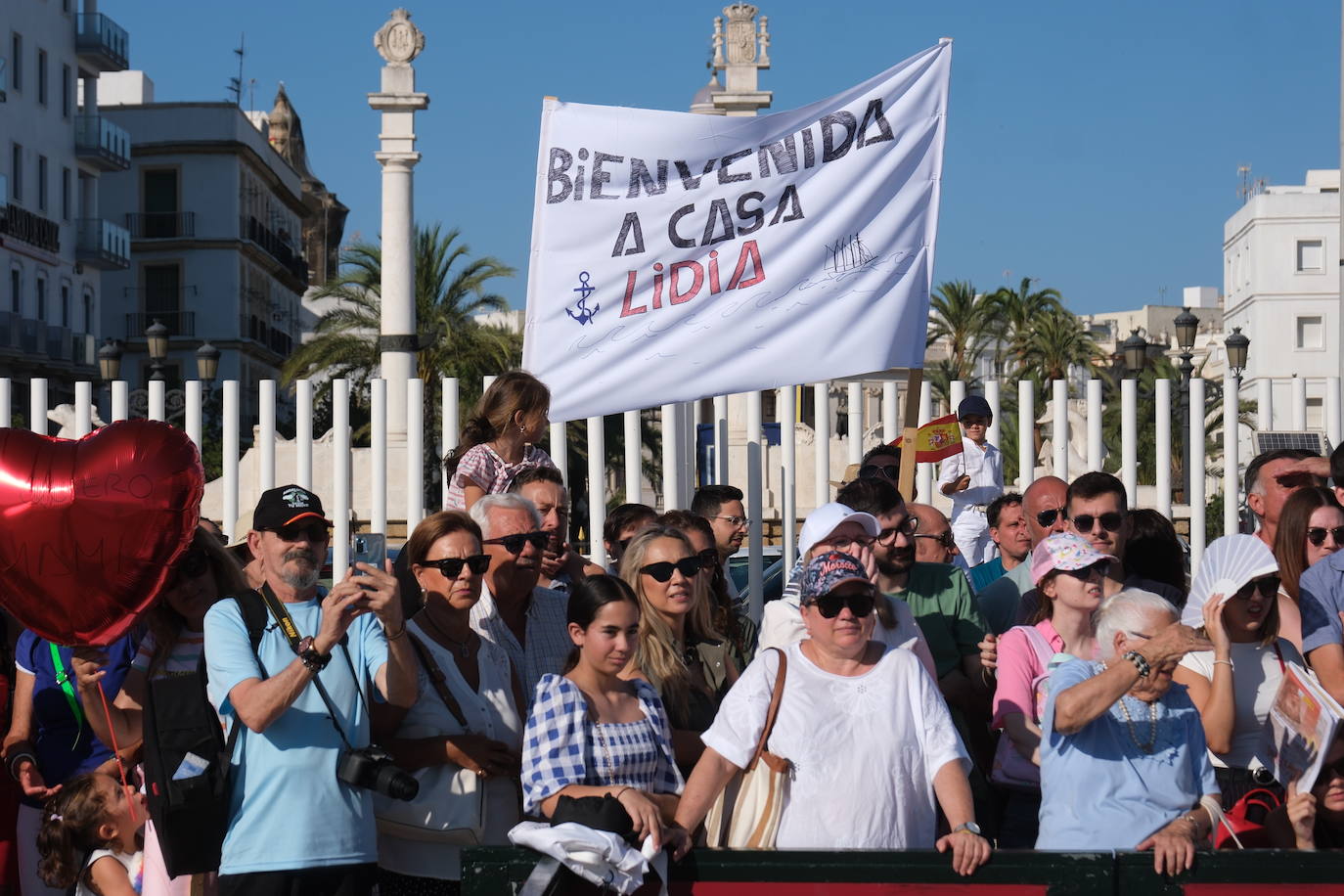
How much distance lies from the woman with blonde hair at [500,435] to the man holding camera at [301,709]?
1.63m

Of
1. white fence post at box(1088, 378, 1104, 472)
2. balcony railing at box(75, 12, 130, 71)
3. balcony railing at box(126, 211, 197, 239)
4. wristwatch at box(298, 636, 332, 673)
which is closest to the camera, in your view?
wristwatch at box(298, 636, 332, 673)

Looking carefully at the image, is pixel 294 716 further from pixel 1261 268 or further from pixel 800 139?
pixel 1261 268

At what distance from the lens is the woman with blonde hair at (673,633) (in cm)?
562

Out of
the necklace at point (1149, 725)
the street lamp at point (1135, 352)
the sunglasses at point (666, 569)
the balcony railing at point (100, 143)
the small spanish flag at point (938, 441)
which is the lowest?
the necklace at point (1149, 725)

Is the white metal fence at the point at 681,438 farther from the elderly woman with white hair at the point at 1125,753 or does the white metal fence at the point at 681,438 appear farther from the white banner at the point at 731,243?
the elderly woman with white hair at the point at 1125,753

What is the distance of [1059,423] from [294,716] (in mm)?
5321

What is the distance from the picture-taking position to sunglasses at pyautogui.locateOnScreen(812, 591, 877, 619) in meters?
4.81

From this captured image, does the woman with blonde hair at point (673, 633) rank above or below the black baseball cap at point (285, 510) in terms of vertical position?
below

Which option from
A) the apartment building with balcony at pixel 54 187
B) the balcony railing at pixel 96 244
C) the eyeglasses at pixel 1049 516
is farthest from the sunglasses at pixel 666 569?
the balcony railing at pixel 96 244

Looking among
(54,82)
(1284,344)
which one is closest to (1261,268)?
(1284,344)

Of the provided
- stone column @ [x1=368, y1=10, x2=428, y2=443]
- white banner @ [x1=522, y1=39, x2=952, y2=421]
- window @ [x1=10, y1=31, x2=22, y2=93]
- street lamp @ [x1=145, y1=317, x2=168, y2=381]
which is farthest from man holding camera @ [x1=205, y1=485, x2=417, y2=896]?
window @ [x1=10, y1=31, x2=22, y2=93]

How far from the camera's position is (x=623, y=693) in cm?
520

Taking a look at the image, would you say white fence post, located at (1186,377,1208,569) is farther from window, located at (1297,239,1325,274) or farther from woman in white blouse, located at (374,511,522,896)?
window, located at (1297,239,1325,274)

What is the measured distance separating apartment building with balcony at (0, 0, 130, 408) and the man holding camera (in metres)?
43.4
